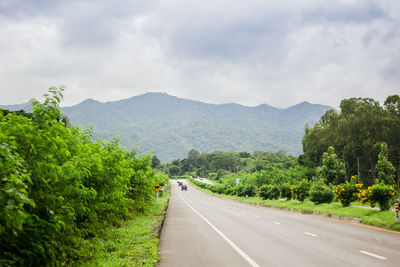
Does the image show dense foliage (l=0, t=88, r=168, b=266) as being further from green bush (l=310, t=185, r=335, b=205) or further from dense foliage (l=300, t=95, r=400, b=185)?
dense foliage (l=300, t=95, r=400, b=185)

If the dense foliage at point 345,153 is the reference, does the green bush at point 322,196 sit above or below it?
below

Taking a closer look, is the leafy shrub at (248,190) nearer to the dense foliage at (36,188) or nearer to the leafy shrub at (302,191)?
the leafy shrub at (302,191)

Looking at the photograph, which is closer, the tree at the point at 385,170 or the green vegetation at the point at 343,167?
the green vegetation at the point at 343,167

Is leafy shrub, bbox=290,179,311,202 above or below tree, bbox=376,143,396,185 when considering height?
below

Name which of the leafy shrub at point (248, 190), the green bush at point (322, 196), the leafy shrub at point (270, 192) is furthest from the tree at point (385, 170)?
the green bush at point (322, 196)

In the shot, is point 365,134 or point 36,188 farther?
point 365,134

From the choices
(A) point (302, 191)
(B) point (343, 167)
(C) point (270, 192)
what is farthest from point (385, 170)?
(A) point (302, 191)

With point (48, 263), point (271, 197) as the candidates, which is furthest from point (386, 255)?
point (271, 197)

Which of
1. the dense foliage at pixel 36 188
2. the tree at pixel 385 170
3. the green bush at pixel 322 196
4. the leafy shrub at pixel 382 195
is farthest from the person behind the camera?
the tree at pixel 385 170

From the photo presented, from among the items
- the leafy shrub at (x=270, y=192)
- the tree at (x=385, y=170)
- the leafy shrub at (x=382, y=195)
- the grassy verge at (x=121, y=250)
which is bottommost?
the grassy verge at (x=121, y=250)

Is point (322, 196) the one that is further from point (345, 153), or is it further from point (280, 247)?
point (345, 153)

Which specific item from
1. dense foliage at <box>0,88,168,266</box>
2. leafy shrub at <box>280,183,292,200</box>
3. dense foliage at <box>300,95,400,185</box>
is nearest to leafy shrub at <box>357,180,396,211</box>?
dense foliage at <box>0,88,168,266</box>

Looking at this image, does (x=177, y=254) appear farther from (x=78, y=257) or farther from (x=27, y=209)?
(x=27, y=209)

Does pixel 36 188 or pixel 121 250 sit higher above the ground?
pixel 36 188
